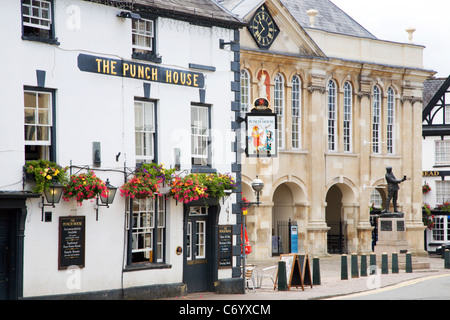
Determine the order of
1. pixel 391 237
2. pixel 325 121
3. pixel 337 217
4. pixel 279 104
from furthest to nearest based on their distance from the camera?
pixel 337 217 < pixel 325 121 < pixel 279 104 < pixel 391 237

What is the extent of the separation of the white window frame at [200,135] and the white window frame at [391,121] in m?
22.8

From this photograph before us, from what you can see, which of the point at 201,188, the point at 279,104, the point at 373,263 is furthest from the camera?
the point at 279,104

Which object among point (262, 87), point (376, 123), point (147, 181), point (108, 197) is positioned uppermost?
point (262, 87)

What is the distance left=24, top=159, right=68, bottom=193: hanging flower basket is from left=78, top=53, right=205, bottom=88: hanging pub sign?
2.38m

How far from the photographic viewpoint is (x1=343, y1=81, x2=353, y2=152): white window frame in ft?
129

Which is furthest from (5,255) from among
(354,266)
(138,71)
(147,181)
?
(354,266)

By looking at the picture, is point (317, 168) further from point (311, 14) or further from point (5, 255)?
point (5, 255)

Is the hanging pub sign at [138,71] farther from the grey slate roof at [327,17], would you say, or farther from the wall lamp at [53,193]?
the grey slate roof at [327,17]

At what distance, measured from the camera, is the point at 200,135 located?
20125mm

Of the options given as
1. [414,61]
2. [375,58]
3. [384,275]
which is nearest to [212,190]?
[384,275]

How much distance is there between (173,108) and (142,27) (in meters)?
2.03

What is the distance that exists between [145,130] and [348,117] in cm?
2205

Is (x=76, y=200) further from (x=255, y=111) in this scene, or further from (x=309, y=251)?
(x=309, y=251)
